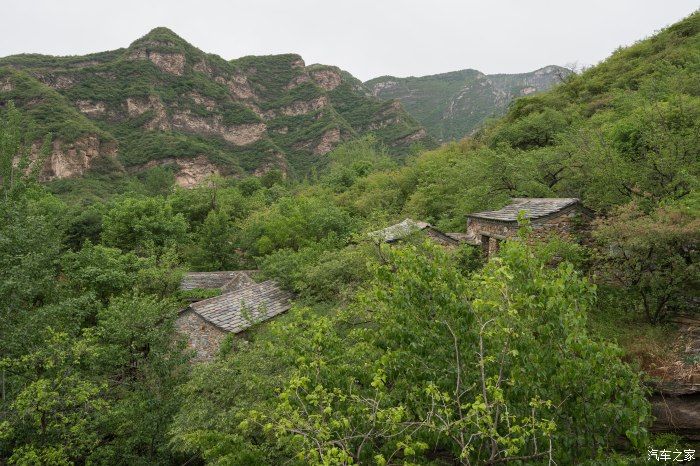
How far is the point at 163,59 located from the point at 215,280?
108638 millimetres

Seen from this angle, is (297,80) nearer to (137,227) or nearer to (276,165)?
(276,165)

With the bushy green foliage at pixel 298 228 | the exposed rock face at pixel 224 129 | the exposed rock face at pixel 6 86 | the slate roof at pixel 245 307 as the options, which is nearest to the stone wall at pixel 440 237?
the slate roof at pixel 245 307

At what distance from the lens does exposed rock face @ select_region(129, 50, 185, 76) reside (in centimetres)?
10650

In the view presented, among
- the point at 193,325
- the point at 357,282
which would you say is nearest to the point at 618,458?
the point at 357,282

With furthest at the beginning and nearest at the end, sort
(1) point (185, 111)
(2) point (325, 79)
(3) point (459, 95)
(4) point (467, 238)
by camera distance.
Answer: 1. (2) point (325, 79)
2. (3) point (459, 95)
3. (1) point (185, 111)
4. (4) point (467, 238)

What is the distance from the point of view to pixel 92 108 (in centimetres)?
8812

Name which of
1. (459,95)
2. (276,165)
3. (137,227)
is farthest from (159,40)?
(137,227)

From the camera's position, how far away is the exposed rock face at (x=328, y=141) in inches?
3915

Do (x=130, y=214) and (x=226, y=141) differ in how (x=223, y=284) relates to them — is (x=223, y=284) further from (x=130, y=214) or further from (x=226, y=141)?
(x=226, y=141)

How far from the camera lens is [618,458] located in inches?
133

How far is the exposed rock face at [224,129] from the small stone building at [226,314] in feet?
311

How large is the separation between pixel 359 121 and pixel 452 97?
123ft

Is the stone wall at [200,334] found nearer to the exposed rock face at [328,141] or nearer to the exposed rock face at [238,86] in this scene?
the exposed rock face at [328,141]

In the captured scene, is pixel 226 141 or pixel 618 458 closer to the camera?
pixel 618 458
